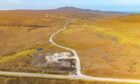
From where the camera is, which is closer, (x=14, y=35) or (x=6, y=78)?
(x=6, y=78)

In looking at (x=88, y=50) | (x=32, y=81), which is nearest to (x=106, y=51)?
(x=88, y=50)

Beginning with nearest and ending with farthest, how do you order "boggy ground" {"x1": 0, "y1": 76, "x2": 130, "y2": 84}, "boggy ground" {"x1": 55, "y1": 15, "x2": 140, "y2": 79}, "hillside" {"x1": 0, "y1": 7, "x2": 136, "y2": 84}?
"boggy ground" {"x1": 0, "y1": 76, "x2": 130, "y2": 84}, "boggy ground" {"x1": 55, "y1": 15, "x2": 140, "y2": 79}, "hillside" {"x1": 0, "y1": 7, "x2": 136, "y2": 84}

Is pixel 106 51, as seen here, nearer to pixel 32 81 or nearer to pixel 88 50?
pixel 88 50

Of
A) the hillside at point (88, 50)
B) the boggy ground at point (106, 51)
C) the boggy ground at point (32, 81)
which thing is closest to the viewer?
the boggy ground at point (32, 81)

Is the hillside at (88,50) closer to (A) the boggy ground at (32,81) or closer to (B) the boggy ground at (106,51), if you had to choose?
(B) the boggy ground at (106,51)

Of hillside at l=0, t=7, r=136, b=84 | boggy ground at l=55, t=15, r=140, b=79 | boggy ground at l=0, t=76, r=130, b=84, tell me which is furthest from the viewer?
hillside at l=0, t=7, r=136, b=84

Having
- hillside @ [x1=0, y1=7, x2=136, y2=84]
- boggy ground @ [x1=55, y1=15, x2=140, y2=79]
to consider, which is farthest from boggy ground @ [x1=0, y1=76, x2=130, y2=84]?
boggy ground @ [x1=55, y1=15, x2=140, y2=79]

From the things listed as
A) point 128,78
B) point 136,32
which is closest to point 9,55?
point 128,78

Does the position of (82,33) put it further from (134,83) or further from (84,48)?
(134,83)

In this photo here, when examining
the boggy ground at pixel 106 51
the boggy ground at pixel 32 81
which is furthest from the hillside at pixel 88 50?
the boggy ground at pixel 32 81

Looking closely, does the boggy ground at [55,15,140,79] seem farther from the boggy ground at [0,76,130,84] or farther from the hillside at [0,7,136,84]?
the boggy ground at [0,76,130,84]

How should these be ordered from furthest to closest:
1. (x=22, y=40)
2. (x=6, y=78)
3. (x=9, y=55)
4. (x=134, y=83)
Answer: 1. (x=22, y=40)
2. (x=9, y=55)
3. (x=6, y=78)
4. (x=134, y=83)
